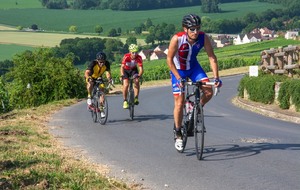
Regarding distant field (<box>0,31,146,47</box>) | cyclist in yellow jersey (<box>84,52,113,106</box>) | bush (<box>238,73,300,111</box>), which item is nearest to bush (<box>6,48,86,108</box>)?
bush (<box>238,73,300,111</box>)

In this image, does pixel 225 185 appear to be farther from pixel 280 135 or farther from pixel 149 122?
pixel 149 122

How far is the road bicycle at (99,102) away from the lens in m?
16.7

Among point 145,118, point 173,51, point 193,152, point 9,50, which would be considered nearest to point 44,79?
point 145,118

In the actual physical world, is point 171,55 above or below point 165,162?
above

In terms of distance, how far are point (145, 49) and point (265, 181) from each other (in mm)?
98583

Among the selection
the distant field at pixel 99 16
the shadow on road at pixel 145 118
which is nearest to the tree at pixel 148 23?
the distant field at pixel 99 16

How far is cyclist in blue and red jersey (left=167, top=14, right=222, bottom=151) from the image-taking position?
32.0 feet

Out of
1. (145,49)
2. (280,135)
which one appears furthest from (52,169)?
(145,49)

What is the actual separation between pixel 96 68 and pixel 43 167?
801 centimetres

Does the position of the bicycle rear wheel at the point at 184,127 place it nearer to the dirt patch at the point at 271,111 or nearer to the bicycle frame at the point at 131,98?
the bicycle frame at the point at 131,98

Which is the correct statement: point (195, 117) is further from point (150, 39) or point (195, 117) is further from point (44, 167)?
point (150, 39)

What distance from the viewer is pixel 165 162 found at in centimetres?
989

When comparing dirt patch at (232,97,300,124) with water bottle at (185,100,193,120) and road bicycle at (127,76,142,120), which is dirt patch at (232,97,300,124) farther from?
water bottle at (185,100,193,120)

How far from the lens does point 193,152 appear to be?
10648mm
